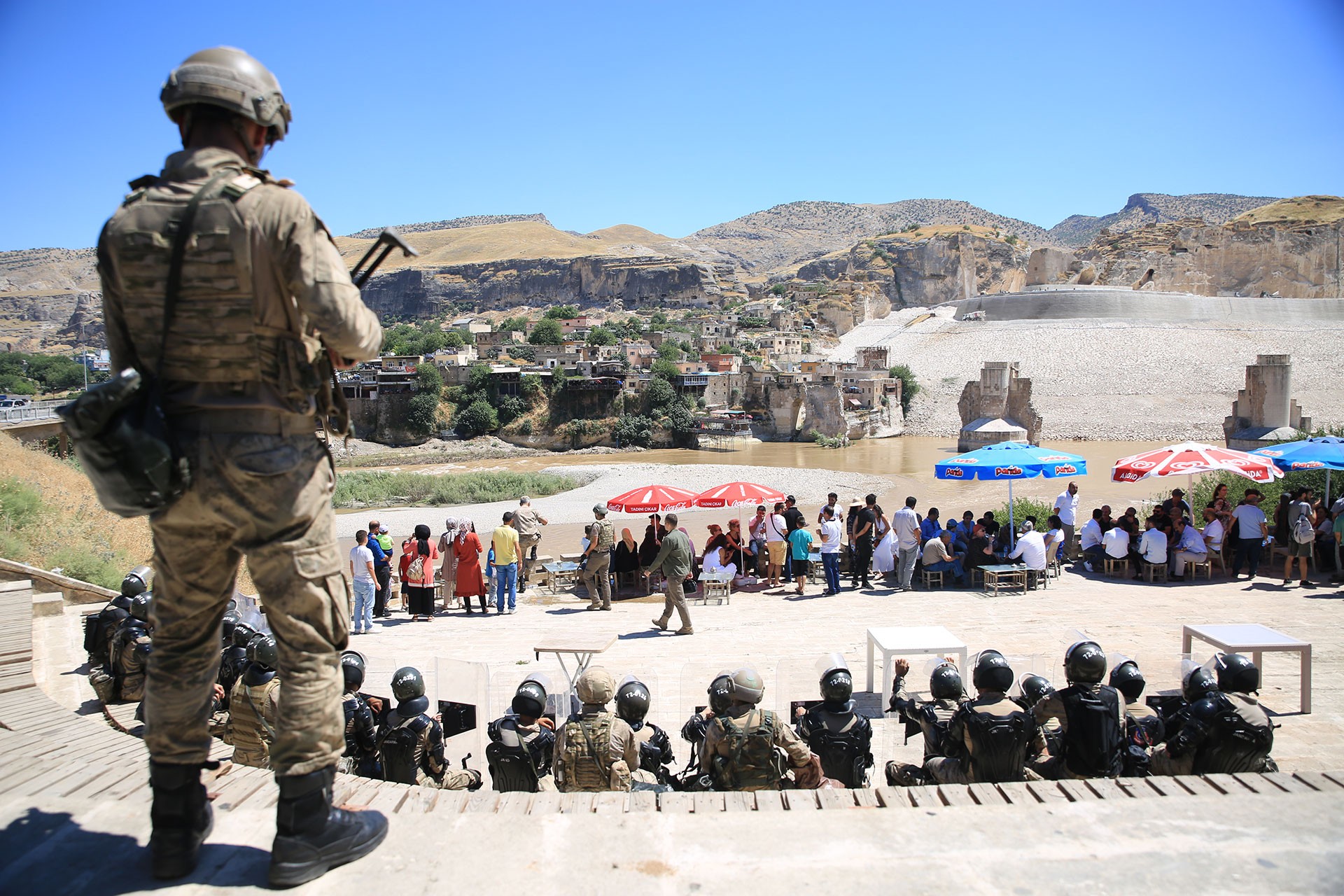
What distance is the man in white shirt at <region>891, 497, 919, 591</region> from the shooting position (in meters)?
12.3

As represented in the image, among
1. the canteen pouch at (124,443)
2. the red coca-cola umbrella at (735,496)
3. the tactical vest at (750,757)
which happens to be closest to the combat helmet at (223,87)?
the canteen pouch at (124,443)

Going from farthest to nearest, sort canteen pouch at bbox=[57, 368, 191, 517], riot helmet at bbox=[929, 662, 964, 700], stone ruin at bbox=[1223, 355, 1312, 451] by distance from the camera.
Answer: stone ruin at bbox=[1223, 355, 1312, 451]
riot helmet at bbox=[929, 662, 964, 700]
canteen pouch at bbox=[57, 368, 191, 517]

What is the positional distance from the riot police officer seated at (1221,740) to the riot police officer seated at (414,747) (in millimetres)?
3709

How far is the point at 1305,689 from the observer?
5918 mm

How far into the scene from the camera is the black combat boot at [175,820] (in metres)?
2.68

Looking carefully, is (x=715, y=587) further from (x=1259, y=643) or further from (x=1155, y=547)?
(x=1259, y=643)

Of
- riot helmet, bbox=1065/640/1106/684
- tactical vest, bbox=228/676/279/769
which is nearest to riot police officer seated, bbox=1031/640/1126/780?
riot helmet, bbox=1065/640/1106/684

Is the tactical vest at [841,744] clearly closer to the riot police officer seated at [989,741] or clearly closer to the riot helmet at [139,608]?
the riot police officer seated at [989,741]

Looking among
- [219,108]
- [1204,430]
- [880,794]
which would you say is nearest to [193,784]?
[219,108]

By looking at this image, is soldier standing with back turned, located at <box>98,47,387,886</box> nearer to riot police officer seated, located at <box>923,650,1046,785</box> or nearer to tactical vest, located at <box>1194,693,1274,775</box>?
riot police officer seated, located at <box>923,650,1046,785</box>

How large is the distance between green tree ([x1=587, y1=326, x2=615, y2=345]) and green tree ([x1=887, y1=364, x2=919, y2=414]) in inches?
1666

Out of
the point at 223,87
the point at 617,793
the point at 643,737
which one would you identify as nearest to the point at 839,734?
the point at 643,737

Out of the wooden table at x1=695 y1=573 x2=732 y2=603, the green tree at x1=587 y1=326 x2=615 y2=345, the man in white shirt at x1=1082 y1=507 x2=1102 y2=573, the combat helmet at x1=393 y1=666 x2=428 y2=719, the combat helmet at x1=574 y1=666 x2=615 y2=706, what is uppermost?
the green tree at x1=587 y1=326 x2=615 y2=345

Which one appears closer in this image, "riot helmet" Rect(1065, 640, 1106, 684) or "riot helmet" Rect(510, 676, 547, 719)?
"riot helmet" Rect(1065, 640, 1106, 684)
